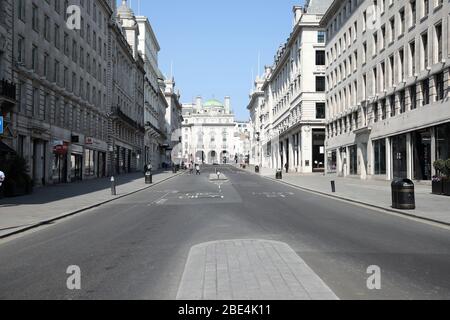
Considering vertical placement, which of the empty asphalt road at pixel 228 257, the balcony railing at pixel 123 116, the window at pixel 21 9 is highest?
the window at pixel 21 9

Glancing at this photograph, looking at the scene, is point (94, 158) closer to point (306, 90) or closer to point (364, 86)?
point (364, 86)

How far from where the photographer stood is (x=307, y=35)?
7362 cm

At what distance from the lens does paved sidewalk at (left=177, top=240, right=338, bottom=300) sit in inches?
230

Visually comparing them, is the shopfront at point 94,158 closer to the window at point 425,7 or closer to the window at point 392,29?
the window at point 392,29

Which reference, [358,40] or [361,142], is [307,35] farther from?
[361,142]

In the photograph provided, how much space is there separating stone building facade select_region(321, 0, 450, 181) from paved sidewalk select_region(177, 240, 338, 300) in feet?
84.4

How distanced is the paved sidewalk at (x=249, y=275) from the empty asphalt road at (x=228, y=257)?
0.6 inches

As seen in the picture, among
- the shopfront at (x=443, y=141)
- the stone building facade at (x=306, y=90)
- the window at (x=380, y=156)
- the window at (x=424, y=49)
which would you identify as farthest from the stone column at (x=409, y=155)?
the stone building facade at (x=306, y=90)

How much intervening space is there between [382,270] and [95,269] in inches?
182

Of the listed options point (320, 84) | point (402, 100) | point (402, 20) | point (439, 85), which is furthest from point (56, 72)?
point (320, 84)

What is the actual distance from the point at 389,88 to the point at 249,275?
37.5m

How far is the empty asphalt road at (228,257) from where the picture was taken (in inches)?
254

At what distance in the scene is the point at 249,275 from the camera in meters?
6.87
